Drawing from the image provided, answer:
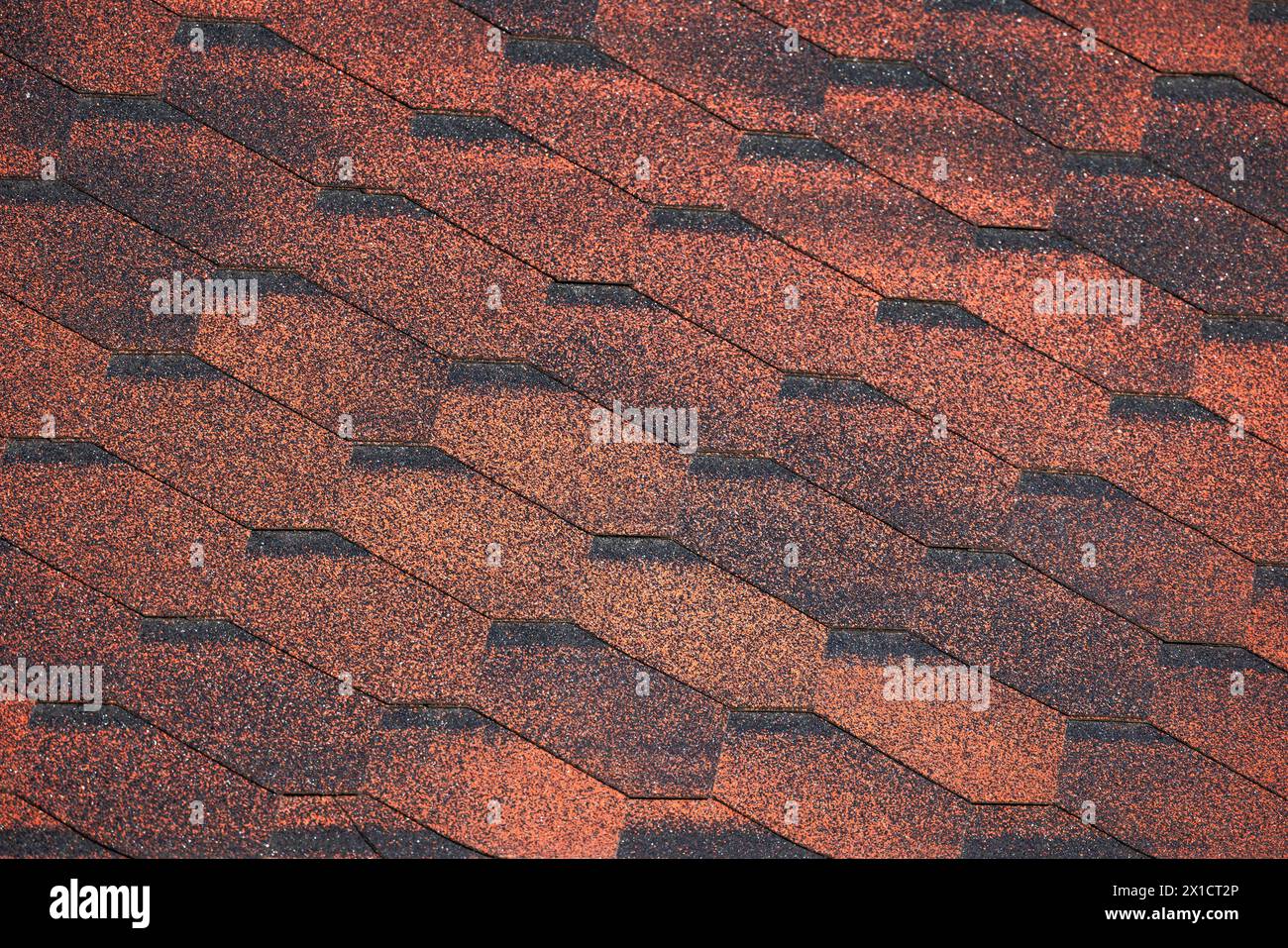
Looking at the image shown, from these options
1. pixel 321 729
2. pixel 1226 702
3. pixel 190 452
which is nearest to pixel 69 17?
pixel 190 452

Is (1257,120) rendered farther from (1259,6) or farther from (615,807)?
(615,807)

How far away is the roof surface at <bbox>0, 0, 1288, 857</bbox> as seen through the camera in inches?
132

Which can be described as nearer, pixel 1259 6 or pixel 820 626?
pixel 820 626

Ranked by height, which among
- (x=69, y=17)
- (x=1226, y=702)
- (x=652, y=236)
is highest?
(x=69, y=17)

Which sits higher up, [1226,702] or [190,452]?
[190,452]

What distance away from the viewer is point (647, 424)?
343 centimetres

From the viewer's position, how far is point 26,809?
325 cm

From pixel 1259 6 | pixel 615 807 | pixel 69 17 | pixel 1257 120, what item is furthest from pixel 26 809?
pixel 1259 6

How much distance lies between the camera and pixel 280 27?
3.63 m

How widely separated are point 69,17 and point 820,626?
3.29m

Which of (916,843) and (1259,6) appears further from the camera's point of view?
(1259,6)

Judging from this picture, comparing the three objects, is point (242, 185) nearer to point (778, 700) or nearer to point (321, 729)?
point (321, 729)

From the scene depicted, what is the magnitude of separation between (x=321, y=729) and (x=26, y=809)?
92 cm

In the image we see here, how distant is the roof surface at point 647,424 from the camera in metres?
3.34
